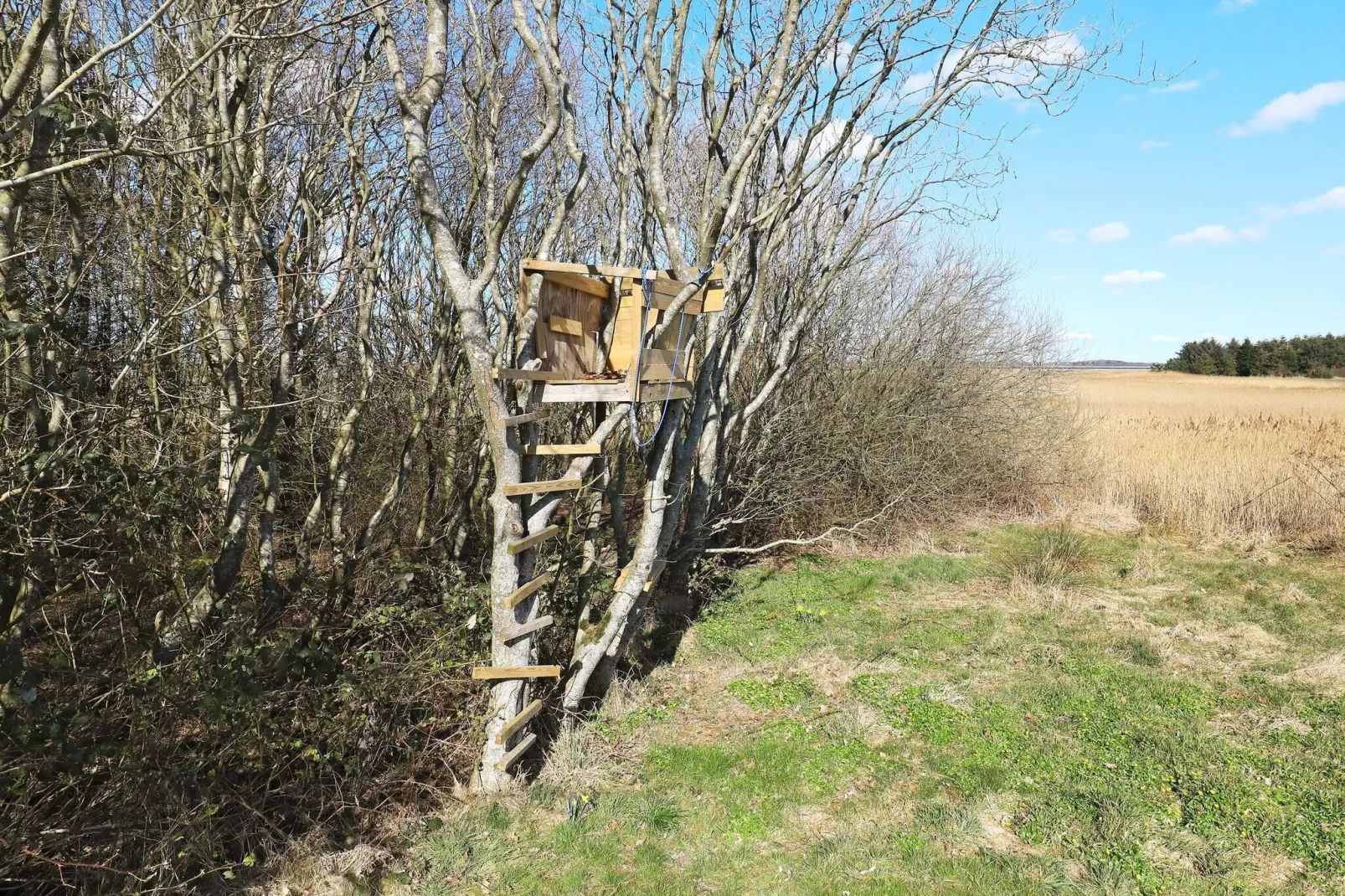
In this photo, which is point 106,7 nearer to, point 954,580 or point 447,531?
point 447,531

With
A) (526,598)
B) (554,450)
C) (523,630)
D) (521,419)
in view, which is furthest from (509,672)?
(521,419)

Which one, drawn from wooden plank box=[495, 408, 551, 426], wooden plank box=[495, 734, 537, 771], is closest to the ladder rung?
wooden plank box=[495, 408, 551, 426]

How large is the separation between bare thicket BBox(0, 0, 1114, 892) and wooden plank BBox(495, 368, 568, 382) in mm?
103

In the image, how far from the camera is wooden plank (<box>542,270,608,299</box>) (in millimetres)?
3981

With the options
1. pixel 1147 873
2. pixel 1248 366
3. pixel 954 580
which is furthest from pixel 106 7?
pixel 1248 366

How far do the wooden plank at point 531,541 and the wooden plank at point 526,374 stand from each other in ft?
2.65

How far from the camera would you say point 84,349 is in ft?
13.1

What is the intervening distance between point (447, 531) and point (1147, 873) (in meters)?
4.61

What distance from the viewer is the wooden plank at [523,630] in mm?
4039

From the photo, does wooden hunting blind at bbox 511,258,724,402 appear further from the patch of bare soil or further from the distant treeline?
the distant treeline

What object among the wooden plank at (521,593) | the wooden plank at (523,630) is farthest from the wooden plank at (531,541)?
the wooden plank at (523,630)

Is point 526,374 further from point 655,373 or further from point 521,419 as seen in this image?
point 655,373

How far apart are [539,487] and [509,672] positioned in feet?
3.22

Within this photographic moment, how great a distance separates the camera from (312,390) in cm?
565
